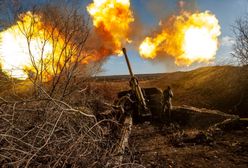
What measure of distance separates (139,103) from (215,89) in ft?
30.9

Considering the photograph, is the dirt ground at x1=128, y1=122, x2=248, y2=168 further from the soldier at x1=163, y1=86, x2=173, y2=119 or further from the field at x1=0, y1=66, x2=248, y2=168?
the soldier at x1=163, y1=86, x2=173, y2=119

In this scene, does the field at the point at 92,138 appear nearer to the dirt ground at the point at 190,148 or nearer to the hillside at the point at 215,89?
the dirt ground at the point at 190,148

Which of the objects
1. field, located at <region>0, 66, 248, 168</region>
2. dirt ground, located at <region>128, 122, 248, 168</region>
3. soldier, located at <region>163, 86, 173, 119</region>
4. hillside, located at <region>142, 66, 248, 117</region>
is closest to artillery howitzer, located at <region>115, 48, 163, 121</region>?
soldier, located at <region>163, 86, 173, 119</region>

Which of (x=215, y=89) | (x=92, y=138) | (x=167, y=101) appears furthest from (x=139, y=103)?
(x=215, y=89)

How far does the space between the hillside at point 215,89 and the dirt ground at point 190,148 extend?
26.0ft

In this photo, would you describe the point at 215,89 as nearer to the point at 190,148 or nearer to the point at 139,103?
the point at 139,103

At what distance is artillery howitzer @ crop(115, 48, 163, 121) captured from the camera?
46.9ft

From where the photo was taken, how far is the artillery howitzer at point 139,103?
14.3m

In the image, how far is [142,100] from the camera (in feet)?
47.2

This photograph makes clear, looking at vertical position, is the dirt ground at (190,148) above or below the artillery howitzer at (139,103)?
Result: below

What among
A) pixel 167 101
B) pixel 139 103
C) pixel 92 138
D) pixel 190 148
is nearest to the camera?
pixel 92 138

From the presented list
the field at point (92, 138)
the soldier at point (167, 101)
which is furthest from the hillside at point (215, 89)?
the soldier at point (167, 101)

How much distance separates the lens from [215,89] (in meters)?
22.2

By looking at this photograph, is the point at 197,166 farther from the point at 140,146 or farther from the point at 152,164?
the point at 140,146
